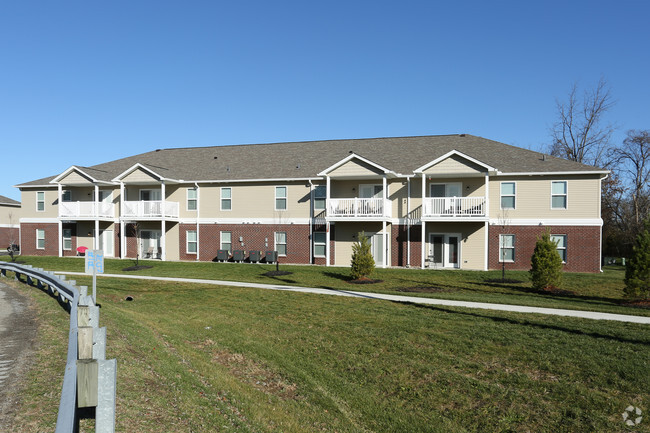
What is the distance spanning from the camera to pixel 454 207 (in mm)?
25359

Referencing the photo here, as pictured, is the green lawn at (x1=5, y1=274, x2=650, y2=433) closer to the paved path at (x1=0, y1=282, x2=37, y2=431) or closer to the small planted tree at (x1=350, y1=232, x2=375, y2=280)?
the paved path at (x1=0, y1=282, x2=37, y2=431)

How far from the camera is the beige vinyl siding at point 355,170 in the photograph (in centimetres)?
2686

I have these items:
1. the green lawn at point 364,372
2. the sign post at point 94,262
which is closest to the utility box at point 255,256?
the green lawn at point 364,372

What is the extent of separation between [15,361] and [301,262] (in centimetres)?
2210

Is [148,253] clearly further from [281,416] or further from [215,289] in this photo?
[281,416]

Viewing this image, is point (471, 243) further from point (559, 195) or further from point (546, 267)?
point (546, 267)

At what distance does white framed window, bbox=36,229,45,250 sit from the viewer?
3428 cm

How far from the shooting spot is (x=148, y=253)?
32.0m

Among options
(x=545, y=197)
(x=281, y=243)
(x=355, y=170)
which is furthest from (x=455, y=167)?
(x=281, y=243)

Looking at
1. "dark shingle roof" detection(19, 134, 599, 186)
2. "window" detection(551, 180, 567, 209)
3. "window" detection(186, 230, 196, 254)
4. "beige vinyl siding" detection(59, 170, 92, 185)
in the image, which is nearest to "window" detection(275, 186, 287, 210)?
"dark shingle roof" detection(19, 134, 599, 186)

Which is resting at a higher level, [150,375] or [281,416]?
[150,375]

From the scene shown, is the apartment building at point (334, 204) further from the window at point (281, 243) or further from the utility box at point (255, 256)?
the utility box at point (255, 256)

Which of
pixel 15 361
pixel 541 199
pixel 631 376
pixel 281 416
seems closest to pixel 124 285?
pixel 15 361

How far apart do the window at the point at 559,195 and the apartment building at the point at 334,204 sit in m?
0.06
